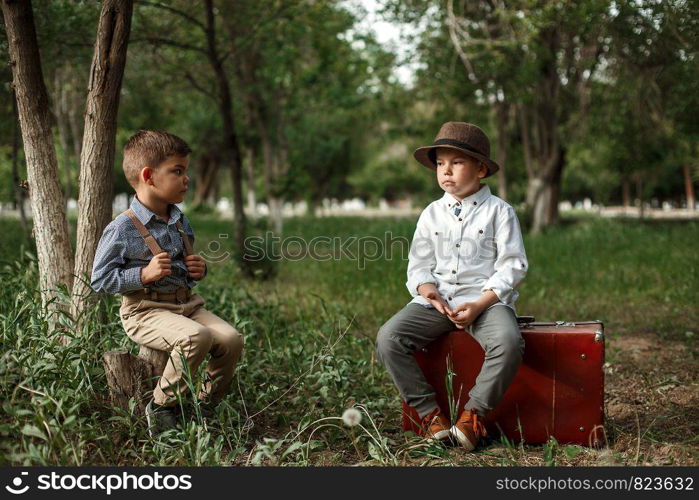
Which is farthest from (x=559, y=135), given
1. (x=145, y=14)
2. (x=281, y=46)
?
(x=145, y=14)

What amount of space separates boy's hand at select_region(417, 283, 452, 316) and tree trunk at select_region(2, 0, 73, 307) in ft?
7.07

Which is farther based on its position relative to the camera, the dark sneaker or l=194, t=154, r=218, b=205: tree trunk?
l=194, t=154, r=218, b=205: tree trunk

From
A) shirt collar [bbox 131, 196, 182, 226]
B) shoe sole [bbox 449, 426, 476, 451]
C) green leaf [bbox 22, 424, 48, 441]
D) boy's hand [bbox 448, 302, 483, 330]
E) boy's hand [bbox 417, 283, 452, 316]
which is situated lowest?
shoe sole [bbox 449, 426, 476, 451]

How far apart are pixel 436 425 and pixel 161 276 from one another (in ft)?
5.01

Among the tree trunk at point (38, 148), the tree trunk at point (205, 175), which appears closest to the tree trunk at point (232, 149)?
the tree trunk at point (38, 148)

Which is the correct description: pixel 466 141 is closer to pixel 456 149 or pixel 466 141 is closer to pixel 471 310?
pixel 456 149

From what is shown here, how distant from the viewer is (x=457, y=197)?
393 cm

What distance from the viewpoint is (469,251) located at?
151 inches

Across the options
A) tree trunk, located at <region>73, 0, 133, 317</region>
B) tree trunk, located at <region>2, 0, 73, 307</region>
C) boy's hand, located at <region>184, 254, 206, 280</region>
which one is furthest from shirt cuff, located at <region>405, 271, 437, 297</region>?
tree trunk, located at <region>2, 0, 73, 307</region>

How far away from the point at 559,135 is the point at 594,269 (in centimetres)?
878

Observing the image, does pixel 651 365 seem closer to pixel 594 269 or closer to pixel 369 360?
pixel 369 360

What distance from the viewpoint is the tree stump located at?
11.6ft

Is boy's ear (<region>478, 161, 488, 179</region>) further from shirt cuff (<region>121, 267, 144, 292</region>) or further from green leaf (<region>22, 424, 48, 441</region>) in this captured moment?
green leaf (<region>22, 424, 48, 441</region>)

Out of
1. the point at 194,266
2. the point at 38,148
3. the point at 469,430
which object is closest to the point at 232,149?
the point at 38,148
